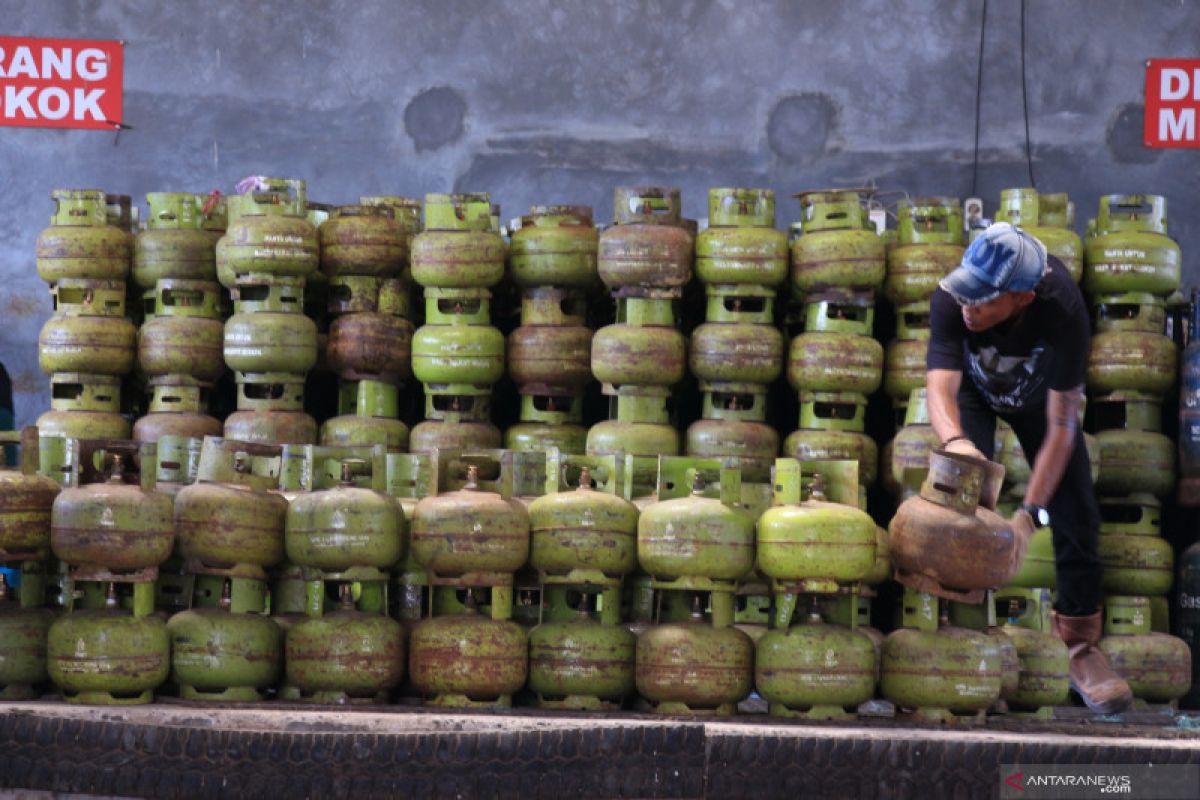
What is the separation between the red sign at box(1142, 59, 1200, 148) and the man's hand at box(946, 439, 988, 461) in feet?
16.9

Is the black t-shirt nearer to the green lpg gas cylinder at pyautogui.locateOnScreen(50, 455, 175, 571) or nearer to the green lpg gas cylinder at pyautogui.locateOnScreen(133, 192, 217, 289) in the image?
the green lpg gas cylinder at pyautogui.locateOnScreen(50, 455, 175, 571)

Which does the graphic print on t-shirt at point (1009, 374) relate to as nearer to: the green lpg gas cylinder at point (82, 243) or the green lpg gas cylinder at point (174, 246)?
the green lpg gas cylinder at point (174, 246)

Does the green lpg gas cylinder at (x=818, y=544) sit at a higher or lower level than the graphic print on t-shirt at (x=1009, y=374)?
lower

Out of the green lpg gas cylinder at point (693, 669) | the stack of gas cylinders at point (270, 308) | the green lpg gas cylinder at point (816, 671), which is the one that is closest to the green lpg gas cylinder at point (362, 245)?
the stack of gas cylinders at point (270, 308)

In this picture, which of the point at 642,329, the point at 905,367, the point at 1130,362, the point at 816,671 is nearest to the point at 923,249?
the point at 905,367

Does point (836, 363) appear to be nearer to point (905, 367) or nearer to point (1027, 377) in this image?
point (905, 367)

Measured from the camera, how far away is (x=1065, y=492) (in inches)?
253

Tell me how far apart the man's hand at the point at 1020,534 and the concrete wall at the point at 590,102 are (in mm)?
4479

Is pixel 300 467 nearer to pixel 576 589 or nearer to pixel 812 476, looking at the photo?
pixel 576 589

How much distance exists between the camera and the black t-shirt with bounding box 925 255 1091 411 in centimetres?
612

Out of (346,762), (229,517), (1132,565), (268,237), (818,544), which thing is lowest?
(346,762)

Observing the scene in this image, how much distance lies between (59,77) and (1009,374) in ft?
23.8

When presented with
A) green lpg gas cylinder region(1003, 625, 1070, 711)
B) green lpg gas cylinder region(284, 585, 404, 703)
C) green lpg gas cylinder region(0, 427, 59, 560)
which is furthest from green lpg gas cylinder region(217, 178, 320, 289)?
green lpg gas cylinder region(1003, 625, 1070, 711)

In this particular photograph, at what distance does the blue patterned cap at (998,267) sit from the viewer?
19.5ft
